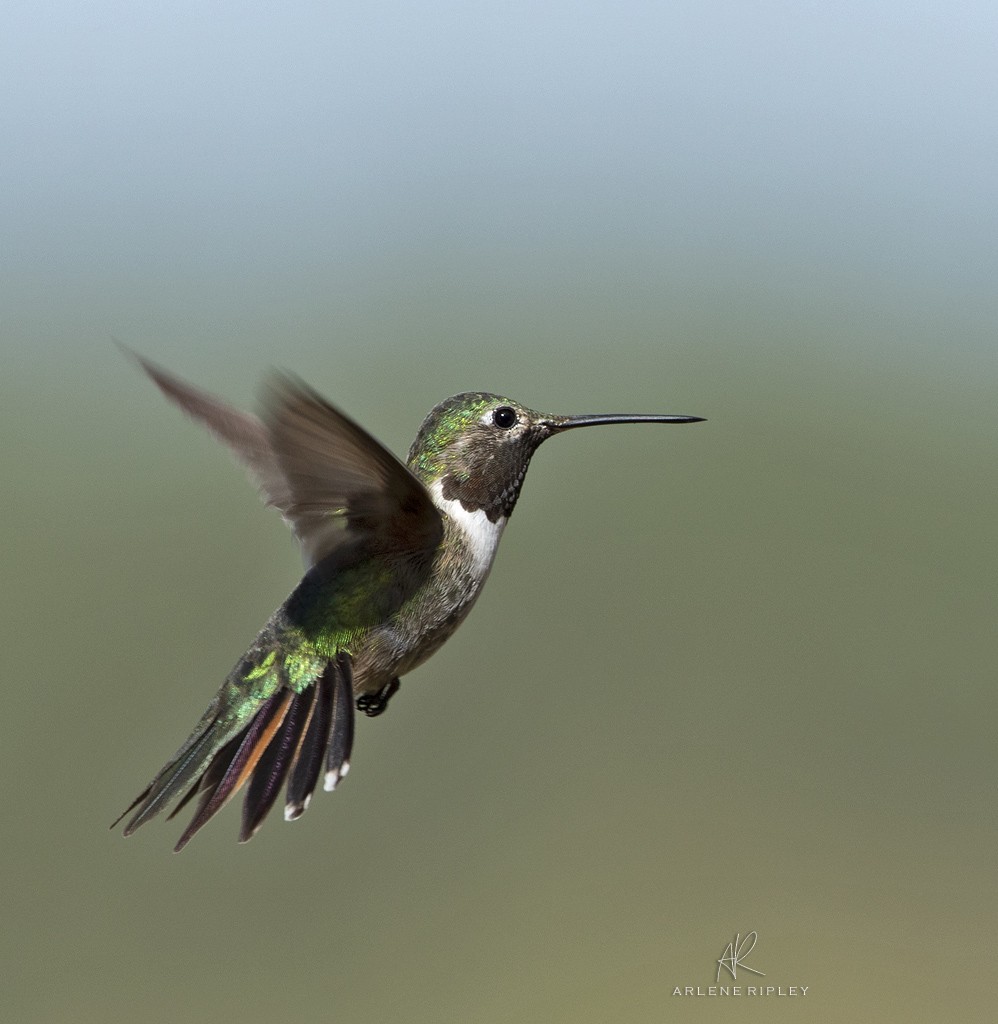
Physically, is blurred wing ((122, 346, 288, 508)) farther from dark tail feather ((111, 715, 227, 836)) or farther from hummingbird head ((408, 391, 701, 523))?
dark tail feather ((111, 715, 227, 836))

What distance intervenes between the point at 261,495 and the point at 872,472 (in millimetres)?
7172

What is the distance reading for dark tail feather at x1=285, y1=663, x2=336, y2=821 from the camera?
211 centimetres

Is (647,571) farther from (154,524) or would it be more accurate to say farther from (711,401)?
(154,524)

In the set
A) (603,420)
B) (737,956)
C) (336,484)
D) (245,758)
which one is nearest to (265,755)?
(245,758)

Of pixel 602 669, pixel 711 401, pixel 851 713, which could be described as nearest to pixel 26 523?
pixel 602 669

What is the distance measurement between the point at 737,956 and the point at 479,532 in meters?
2.79

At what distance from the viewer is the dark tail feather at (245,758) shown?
218 cm

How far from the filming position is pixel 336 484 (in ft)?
6.91

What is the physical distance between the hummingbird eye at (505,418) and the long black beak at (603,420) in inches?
2.7

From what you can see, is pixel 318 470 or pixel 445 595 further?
pixel 445 595

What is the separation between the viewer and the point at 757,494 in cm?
823

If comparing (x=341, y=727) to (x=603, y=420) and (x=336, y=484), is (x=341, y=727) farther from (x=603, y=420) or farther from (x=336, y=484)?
(x=603, y=420)
